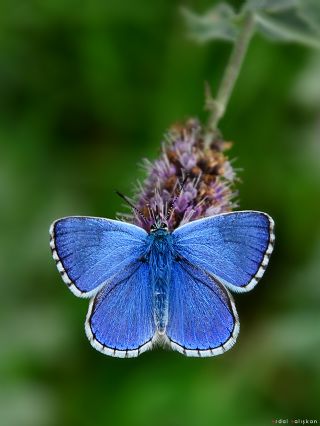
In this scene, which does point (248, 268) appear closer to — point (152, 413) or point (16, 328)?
point (152, 413)

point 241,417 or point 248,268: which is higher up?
point 248,268

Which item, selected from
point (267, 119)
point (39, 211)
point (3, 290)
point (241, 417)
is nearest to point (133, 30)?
point (267, 119)

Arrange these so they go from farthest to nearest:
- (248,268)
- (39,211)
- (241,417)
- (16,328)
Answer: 1. (39,211)
2. (16,328)
3. (241,417)
4. (248,268)

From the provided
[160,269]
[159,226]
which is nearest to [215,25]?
[159,226]

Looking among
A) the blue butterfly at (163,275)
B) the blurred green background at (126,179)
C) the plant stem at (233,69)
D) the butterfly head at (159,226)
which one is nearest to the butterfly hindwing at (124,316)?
the blue butterfly at (163,275)

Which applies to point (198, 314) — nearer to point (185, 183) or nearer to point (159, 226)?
point (159, 226)

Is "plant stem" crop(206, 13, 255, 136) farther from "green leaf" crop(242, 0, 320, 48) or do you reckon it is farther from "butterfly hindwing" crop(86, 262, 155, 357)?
"butterfly hindwing" crop(86, 262, 155, 357)

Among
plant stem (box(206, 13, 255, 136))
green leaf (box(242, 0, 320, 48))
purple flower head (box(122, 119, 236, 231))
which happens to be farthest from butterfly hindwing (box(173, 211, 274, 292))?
green leaf (box(242, 0, 320, 48))

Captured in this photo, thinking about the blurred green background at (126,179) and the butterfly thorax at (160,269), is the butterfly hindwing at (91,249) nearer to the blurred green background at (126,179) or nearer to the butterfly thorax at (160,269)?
the butterfly thorax at (160,269)
